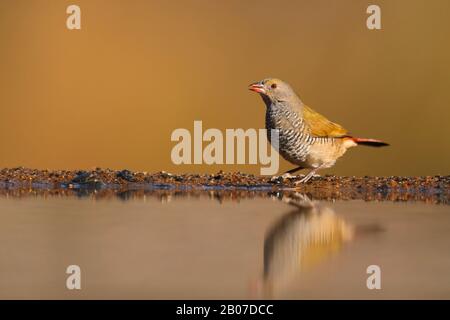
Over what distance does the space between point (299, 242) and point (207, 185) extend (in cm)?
319

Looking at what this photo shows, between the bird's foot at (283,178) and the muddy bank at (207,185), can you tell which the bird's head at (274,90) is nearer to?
the bird's foot at (283,178)

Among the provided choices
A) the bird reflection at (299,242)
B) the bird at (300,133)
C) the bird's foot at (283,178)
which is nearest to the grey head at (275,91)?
the bird at (300,133)

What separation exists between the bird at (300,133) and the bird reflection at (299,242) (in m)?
3.12

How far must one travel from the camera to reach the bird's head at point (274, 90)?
8.26 meters

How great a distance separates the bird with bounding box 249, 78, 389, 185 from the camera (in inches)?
308

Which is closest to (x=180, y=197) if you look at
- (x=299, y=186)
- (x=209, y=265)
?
(x=299, y=186)

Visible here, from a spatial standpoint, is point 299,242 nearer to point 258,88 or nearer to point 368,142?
point 368,142

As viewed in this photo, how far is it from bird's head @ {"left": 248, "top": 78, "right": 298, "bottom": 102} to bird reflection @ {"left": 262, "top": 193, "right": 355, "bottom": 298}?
3.66 m

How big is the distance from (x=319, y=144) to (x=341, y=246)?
4556 mm

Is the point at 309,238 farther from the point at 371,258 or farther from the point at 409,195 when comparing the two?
the point at 409,195

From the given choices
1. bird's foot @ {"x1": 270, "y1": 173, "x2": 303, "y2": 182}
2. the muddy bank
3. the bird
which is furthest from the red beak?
the muddy bank

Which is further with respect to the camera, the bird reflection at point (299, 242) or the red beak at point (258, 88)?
the red beak at point (258, 88)

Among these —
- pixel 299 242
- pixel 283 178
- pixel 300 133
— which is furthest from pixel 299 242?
pixel 300 133

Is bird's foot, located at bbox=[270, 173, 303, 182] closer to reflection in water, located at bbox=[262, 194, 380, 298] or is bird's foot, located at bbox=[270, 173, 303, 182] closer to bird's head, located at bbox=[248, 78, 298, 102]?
bird's head, located at bbox=[248, 78, 298, 102]
